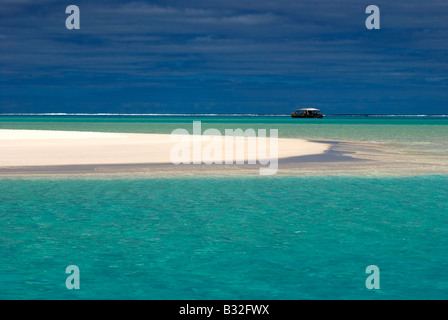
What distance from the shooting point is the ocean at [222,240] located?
824 cm

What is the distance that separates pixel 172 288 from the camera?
8.16 m

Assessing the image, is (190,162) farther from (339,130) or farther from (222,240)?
(339,130)

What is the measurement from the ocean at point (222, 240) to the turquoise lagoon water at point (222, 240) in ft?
0.07

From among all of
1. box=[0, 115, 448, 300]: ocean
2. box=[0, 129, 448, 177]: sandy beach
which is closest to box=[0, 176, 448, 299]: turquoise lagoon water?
box=[0, 115, 448, 300]: ocean

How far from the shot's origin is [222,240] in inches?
422

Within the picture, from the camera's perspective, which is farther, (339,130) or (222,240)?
(339,130)

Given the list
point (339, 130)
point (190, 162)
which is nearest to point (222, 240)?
point (190, 162)

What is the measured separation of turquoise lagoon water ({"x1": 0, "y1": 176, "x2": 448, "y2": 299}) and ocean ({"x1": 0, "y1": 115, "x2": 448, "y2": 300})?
0.07 feet

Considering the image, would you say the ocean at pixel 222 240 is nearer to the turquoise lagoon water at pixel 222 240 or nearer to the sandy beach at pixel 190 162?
the turquoise lagoon water at pixel 222 240

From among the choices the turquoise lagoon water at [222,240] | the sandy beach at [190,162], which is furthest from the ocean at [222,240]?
the sandy beach at [190,162]

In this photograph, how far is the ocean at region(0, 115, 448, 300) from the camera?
8.24m

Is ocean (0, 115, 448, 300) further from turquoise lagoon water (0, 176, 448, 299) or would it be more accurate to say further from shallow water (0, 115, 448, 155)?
shallow water (0, 115, 448, 155)
